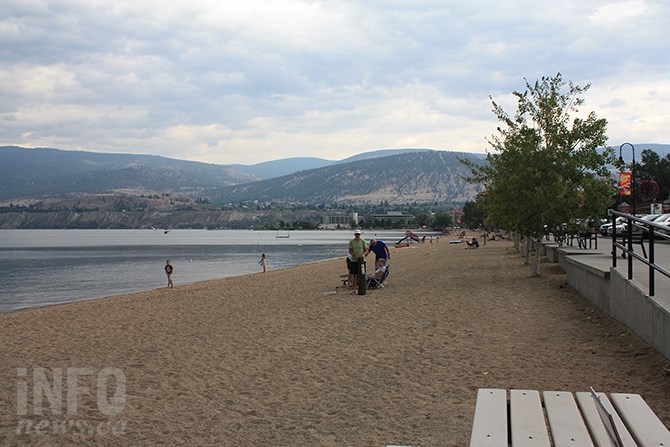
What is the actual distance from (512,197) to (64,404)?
49.0 ft

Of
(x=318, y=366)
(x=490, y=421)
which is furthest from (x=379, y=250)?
(x=490, y=421)

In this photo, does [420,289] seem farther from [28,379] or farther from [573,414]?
[573,414]

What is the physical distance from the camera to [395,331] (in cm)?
→ 1151

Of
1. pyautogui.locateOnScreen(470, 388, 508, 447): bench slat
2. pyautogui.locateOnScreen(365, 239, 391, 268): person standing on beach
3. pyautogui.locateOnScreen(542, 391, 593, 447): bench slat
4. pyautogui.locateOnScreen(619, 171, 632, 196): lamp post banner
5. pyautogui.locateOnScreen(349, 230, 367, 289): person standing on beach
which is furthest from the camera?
pyautogui.locateOnScreen(619, 171, 632, 196): lamp post banner

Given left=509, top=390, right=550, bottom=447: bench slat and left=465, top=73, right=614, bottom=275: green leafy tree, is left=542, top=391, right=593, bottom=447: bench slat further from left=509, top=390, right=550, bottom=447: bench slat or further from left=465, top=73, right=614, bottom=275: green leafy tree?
left=465, top=73, right=614, bottom=275: green leafy tree

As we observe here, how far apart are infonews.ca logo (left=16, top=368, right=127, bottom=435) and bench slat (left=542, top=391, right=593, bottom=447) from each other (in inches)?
153

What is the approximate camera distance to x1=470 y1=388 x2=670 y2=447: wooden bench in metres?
3.65

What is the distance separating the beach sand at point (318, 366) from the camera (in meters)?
6.29

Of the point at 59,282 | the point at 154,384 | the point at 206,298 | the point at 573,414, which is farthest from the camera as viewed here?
the point at 59,282

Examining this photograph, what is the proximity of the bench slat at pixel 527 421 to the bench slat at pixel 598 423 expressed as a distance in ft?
0.85

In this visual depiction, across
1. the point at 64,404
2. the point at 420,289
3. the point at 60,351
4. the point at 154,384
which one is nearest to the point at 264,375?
Answer: the point at 154,384

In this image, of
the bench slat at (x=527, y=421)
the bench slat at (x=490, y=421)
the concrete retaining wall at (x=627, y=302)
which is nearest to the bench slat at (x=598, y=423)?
the bench slat at (x=527, y=421)

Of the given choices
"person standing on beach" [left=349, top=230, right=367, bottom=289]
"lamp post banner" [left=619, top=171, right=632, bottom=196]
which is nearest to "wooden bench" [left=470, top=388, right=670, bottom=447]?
"person standing on beach" [left=349, top=230, right=367, bottom=289]

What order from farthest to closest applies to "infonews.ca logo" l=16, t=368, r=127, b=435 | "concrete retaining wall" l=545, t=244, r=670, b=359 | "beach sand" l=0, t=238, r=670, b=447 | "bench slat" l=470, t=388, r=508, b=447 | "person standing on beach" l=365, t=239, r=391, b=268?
1. "person standing on beach" l=365, t=239, r=391, b=268
2. "concrete retaining wall" l=545, t=244, r=670, b=359
3. "infonews.ca logo" l=16, t=368, r=127, b=435
4. "beach sand" l=0, t=238, r=670, b=447
5. "bench slat" l=470, t=388, r=508, b=447
